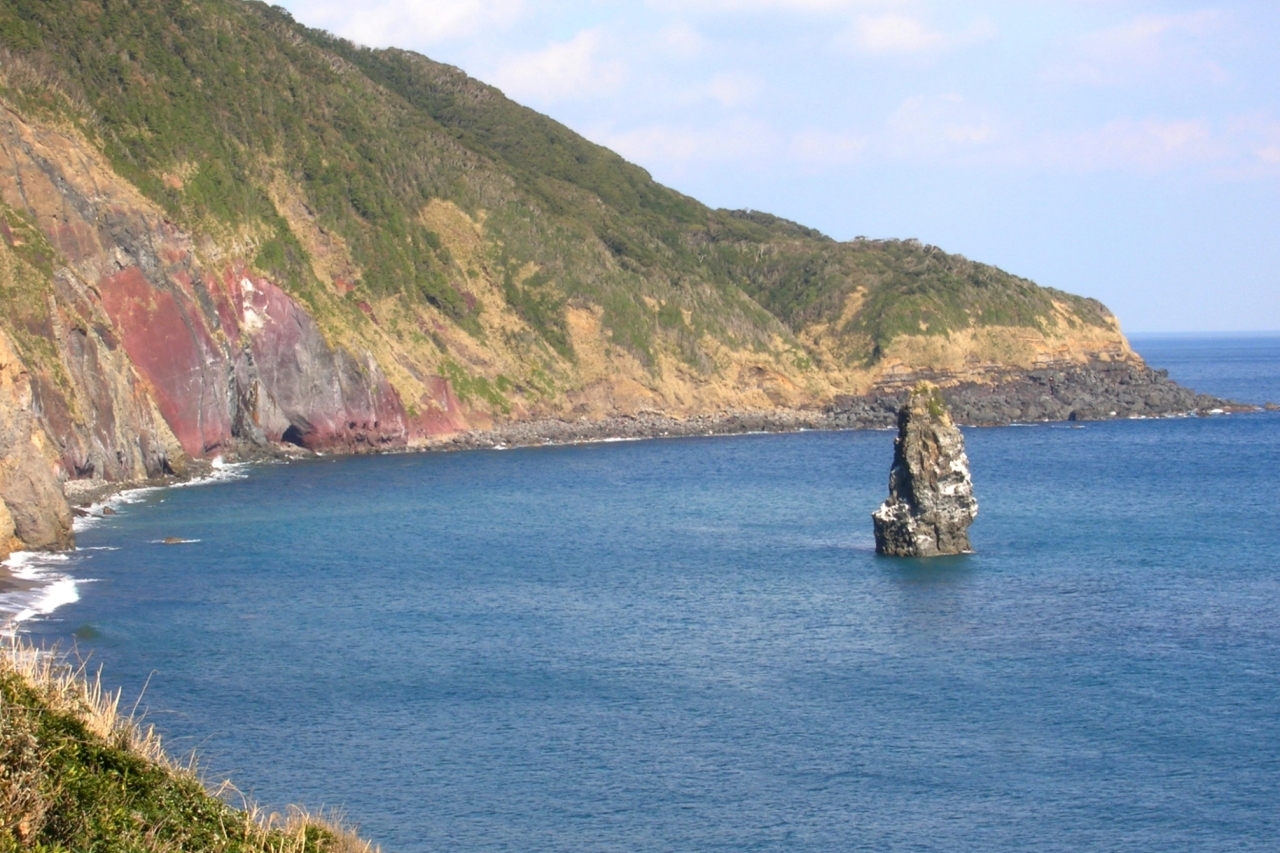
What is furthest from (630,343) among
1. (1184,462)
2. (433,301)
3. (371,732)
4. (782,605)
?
(371,732)

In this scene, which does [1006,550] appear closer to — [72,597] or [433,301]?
[72,597]

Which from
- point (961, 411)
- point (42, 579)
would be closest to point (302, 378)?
point (42, 579)

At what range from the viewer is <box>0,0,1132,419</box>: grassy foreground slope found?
97.9 metres

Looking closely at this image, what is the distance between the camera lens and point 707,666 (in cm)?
3938

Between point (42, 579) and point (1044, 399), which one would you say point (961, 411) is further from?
point (42, 579)

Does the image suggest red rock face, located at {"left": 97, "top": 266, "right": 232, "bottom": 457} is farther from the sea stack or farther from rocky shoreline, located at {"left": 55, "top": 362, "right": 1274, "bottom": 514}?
Answer: the sea stack

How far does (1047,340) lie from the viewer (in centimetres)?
13762

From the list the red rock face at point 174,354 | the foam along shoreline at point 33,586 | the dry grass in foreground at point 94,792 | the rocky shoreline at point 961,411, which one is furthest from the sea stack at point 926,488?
the rocky shoreline at point 961,411

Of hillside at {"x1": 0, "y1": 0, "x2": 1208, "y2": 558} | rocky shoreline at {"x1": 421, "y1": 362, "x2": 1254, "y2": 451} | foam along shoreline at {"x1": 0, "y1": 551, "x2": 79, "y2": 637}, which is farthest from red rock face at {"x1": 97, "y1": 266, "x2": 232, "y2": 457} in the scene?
foam along shoreline at {"x1": 0, "y1": 551, "x2": 79, "y2": 637}

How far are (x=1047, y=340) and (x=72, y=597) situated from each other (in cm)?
10929

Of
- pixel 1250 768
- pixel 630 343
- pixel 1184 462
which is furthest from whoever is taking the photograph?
pixel 630 343

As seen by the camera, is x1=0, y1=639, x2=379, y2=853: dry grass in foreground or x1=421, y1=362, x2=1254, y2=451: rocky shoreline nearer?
x1=0, y1=639, x2=379, y2=853: dry grass in foreground

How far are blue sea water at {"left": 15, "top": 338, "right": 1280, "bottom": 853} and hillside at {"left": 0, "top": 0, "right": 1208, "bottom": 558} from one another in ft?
37.8

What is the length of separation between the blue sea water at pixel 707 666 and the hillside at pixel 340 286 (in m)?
11.5
